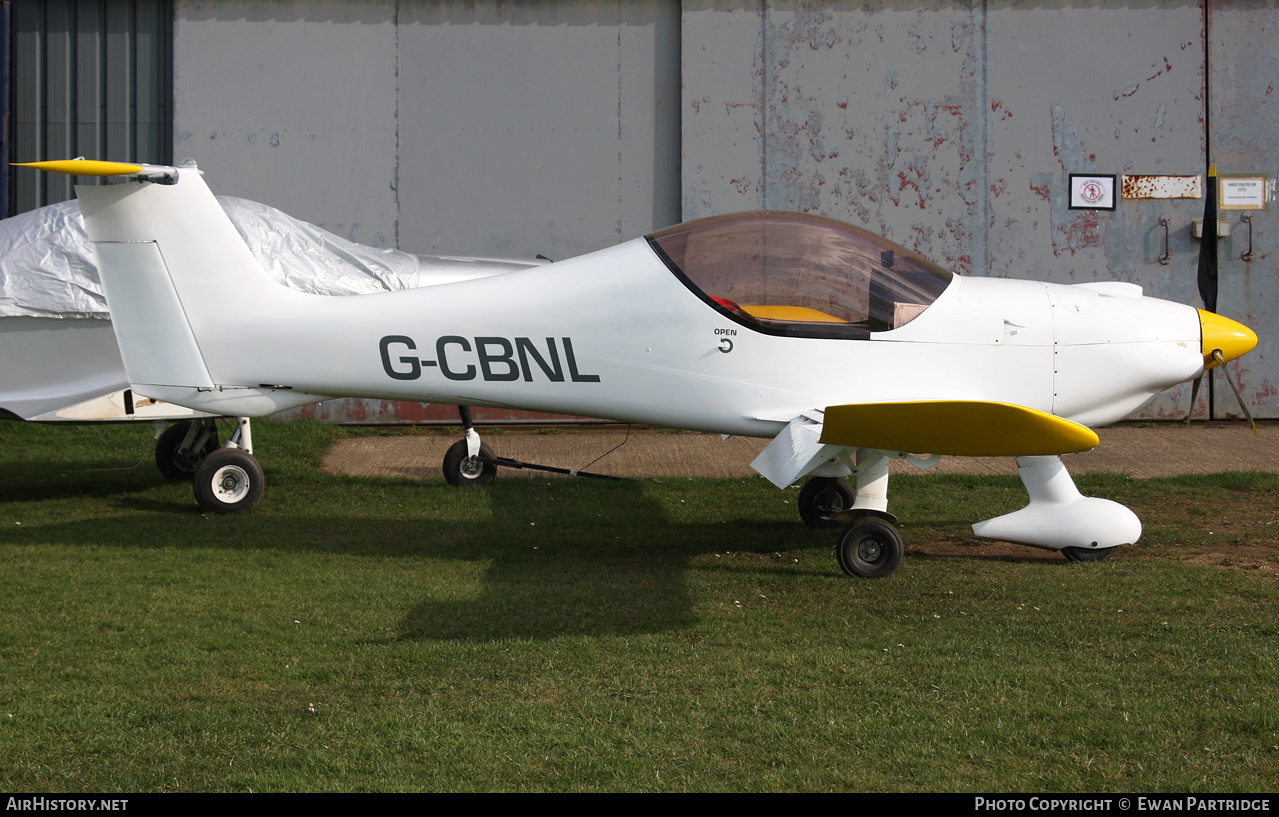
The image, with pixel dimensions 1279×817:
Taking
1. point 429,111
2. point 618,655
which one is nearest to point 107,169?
point 618,655

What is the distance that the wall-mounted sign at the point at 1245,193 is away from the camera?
11219mm

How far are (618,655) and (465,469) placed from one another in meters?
4.43

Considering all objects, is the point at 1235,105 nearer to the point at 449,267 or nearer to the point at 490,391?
the point at 449,267

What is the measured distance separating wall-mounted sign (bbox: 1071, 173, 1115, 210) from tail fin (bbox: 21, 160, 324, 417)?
8.36 meters

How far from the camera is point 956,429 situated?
17.1 ft

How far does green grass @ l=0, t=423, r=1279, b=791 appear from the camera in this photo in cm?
341

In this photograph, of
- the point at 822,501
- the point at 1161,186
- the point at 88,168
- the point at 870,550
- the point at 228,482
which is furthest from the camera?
the point at 1161,186

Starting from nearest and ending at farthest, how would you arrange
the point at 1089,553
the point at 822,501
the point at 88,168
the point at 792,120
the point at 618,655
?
1. the point at 618,655
2. the point at 88,168
3. the point at 1089,553
4. the point at 822,501
5. the point at 792,120

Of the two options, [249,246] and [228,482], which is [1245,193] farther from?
[228,482]

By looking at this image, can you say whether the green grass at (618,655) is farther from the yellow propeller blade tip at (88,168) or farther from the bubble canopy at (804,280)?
the yellow propeller blade tip at (88,168)

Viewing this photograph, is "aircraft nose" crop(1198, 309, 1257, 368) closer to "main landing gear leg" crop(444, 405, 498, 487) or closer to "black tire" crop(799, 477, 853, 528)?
"black tire" crop(799, 477, 853, 528)

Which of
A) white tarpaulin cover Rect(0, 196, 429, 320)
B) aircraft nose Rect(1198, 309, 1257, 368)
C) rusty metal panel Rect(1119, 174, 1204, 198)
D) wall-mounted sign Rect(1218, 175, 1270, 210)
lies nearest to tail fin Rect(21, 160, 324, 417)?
white tarpaulin cover Rect(0, 196, 429, 320)

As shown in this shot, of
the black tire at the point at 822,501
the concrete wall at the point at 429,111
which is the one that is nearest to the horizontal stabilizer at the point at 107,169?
the black tire at the point at 822,501

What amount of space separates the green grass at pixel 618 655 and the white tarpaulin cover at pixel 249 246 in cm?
155
